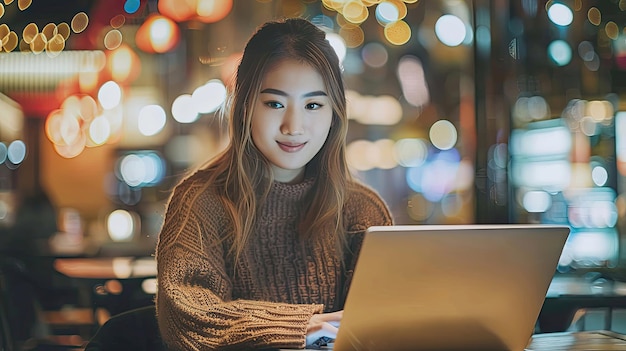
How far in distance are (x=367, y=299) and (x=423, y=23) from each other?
1.88 meters

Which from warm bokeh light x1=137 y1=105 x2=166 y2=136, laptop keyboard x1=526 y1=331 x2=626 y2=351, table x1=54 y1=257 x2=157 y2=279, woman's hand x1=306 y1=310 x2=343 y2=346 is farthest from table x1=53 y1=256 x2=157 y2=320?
laptop keyboard x1=526 y1=331 x2=626 y2=351

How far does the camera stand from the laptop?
1.46 meters

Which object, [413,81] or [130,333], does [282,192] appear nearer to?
[130,333]

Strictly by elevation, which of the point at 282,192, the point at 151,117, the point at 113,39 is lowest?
the point at 282,192

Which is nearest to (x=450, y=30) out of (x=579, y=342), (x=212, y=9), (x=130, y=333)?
(x=212, y=9)

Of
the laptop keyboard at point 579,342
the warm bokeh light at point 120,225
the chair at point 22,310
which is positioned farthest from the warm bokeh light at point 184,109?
the laptop keyboard at point 579,342

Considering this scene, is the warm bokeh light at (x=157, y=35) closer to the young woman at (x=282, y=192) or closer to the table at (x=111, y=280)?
the young woman at (x=282, y=192)

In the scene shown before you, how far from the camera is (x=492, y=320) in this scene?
1.61m

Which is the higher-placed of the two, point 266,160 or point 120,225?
point 266,160

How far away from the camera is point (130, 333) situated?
239 cm

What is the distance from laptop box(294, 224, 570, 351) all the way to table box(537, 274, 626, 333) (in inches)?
64.7

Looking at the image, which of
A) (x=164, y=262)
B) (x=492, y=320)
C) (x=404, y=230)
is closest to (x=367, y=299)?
(x=404, y=230)

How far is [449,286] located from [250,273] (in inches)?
36.8

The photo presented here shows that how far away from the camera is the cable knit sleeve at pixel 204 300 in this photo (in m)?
1.85
